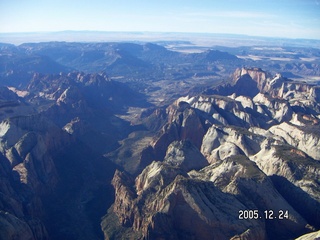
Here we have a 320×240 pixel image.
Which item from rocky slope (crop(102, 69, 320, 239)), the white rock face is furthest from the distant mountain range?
the white rock face

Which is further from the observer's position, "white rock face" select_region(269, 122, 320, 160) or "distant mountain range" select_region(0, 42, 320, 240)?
"white rock face" select_region(269, 122, 320, 160)

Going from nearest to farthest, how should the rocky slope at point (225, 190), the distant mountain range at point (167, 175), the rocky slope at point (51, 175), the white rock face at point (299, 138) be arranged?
the rocky slope at point (225, 190), the distant mountain range at point (167, 175), the rocky slope at point (51, 175), the white rock face at point (299, 138)

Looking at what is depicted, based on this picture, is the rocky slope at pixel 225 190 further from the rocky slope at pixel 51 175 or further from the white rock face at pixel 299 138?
the rocky slope at pixel 51 175

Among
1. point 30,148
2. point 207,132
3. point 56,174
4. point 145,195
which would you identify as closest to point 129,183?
point 145,195

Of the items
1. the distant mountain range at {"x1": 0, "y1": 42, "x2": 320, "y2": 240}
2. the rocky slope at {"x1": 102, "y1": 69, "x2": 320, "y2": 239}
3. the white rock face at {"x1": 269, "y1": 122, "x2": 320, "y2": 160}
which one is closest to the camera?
the rocky slope at {"x1": 102, "y1": 69, "x2": 320, "y2": 239}

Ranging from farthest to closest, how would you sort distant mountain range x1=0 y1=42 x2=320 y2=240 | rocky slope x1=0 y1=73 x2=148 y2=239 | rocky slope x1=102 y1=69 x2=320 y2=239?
rocky slope x1=0 y1=73 x2=148 y2=239 < distant mountain range x1=0 y1=42 x2=320 y2=240 < rocky slope x1=102 y1=69 x2=320 y2=239

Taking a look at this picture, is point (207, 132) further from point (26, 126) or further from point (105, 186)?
point (26, 126)

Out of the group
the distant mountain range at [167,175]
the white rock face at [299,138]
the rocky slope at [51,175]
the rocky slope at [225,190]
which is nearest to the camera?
the rocky slope at [225,190]

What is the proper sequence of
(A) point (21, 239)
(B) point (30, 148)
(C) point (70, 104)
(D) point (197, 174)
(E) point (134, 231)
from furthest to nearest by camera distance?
(C) point (70, 104) < (B) point (30, 148) < (D) point (197, 174) < (E) point (134, 231) < (A) point (21, 239)

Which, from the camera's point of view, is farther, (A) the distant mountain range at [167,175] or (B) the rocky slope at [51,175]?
(B) the rocky slope at [51,175]

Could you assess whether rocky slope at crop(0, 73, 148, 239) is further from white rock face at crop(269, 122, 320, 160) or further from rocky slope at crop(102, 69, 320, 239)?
white rock face at crop(269, 122, 320, 160)

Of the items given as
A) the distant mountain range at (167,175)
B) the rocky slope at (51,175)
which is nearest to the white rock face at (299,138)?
the distant mountain range at (167,175)
